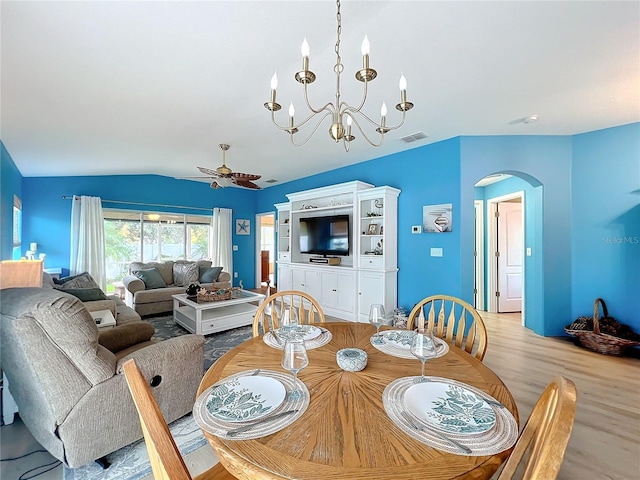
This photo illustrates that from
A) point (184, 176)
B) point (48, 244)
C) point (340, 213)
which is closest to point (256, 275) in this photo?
point (184, 176)

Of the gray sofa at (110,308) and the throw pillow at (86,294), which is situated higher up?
the throw pillow at (86,294)

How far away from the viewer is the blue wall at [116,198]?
15.0ft

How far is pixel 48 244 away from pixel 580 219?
8031 mm

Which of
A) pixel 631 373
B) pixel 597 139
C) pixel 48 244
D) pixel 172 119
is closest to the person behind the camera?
pixel 631 373

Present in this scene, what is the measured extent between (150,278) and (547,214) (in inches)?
242

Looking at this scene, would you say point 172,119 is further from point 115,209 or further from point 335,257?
point 115,209

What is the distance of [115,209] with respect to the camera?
211 inches

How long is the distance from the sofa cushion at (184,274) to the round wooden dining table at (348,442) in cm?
451

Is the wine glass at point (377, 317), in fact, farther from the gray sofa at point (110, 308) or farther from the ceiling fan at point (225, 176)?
the gray sofa at point (110, 308)

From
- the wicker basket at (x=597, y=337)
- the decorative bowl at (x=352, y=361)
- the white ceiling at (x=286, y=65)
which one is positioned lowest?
the wicker basket at (x=597, y=337)

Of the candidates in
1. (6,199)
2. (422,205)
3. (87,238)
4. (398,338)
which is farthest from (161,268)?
(398,338)

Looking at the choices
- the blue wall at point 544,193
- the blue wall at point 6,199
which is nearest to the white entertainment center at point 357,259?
the blue wall at point 544,193

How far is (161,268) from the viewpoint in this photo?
523 centimetres

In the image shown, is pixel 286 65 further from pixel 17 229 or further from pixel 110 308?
pixel 17 229
